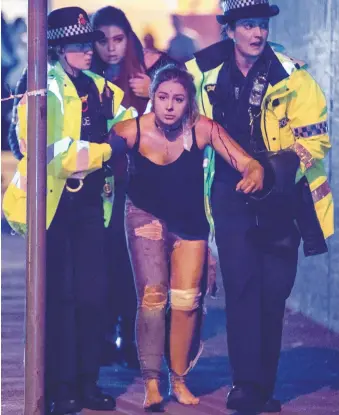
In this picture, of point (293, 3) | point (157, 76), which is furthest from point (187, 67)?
point (293, 3)

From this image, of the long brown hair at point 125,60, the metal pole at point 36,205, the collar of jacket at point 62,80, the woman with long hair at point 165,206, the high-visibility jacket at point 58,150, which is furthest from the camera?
the long brown hair at point 125,60

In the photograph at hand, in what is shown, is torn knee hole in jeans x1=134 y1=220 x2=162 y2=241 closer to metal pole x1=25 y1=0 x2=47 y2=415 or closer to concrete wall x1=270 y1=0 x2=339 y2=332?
metal pole x1=25 y1=0 x2=47 y2=415

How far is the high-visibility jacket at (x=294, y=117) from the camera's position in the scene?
7137mm

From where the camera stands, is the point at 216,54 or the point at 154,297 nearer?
the point at 154,297

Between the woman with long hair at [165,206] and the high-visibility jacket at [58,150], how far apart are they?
25 centimetres

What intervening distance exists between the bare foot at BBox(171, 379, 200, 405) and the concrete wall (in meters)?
2.74

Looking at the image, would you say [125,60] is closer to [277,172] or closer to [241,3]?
[241,3]

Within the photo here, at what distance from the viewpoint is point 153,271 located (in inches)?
282

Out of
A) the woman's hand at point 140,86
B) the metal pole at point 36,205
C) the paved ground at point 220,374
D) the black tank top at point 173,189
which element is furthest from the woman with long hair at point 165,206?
the metal pole at point 36,205

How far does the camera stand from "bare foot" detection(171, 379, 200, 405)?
728cm

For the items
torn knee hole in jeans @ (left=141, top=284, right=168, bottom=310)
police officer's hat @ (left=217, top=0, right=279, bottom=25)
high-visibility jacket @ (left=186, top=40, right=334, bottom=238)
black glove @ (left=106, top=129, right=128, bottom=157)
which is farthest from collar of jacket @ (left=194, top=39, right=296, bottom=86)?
torn knee hole in jeans @ (left=141, top=284, right=168, bottom=310)

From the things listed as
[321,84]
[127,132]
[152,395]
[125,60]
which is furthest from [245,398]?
[321,84]

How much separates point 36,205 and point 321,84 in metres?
4.78

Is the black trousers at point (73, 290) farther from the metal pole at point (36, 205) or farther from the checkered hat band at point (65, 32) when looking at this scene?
the metal pole at point (36, 205)
